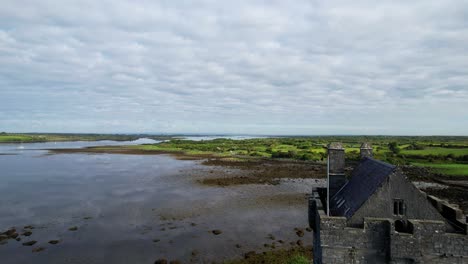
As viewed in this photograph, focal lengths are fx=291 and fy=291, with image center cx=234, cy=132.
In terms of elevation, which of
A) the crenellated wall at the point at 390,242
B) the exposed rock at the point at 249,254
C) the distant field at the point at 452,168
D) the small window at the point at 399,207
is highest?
the small window at the point at 399,207

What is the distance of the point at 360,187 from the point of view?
1043 centimetres

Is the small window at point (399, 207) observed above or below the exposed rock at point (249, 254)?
above

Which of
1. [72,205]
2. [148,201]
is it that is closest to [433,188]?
[148,201]

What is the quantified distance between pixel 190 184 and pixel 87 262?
89.9 feet

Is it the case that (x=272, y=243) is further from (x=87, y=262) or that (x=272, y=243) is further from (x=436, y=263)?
(x=436, y=263)

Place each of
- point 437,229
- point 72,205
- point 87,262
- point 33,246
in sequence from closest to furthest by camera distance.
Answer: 1. point 437,229
2. point 87,262
3. point 33,246
4. point 72,205

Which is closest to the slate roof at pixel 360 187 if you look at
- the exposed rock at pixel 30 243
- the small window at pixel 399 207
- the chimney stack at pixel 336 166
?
the chimney stack at pixel 336 166

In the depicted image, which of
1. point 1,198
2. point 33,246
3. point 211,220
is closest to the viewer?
point 33,246

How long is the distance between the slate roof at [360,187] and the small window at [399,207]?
26.7 inches

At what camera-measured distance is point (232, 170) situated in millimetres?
63000

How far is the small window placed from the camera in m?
8.64

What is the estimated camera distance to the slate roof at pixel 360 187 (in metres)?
9.09

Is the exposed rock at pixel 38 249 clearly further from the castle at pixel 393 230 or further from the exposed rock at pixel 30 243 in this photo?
the castle at pixel 393 230

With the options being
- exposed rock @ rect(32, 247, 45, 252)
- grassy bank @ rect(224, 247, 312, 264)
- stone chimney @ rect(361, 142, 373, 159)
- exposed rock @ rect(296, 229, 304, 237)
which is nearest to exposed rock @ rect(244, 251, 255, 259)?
grassy bank @ rect(224, 247, 312, 264)
